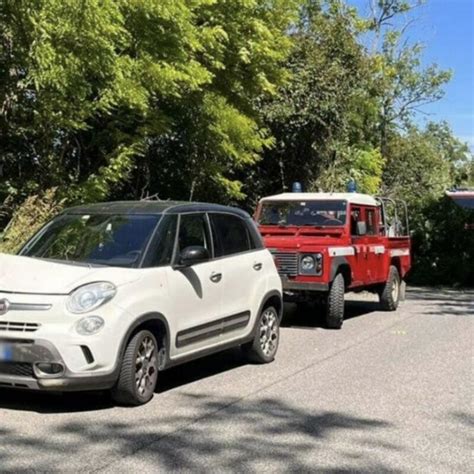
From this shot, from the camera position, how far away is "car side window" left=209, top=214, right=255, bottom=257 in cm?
775

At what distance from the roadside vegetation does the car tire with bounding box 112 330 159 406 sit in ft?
14.4

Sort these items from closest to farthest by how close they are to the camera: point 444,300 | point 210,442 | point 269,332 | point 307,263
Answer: point 210,442 → point 269,332 → point 307,263 → point 444,300

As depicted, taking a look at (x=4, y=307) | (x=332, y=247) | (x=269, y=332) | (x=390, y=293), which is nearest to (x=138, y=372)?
(x=4, y=307)

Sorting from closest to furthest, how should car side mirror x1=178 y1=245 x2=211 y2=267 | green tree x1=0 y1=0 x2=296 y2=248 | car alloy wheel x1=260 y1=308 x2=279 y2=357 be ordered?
car side mirror x1=178 y1=245 x2=211 y2=267 → car alloy wheel x1=260 y1=308 x2=279 y2=357 → green tree x1=0 y1=0 x2=296 y2=248

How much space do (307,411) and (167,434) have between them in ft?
4.48

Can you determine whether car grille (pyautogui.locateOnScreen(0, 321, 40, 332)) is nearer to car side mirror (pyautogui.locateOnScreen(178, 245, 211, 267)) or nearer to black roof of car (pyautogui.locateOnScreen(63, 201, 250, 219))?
car side mirror (pyautogui.locateOnScreen(178, 245, 211, 267))

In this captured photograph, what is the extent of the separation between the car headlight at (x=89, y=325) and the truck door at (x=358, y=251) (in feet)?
21.8

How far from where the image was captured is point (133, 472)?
4.77 metres

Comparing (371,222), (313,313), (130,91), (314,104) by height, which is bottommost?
(313,313)

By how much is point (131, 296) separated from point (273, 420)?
154cm

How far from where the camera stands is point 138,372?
6328mm

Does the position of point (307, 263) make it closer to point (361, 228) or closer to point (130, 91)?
point (361, 228)

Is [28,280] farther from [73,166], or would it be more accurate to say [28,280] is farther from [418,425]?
[73,166]

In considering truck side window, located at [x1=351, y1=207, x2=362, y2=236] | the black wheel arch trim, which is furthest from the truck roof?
the black wheel arch trim
